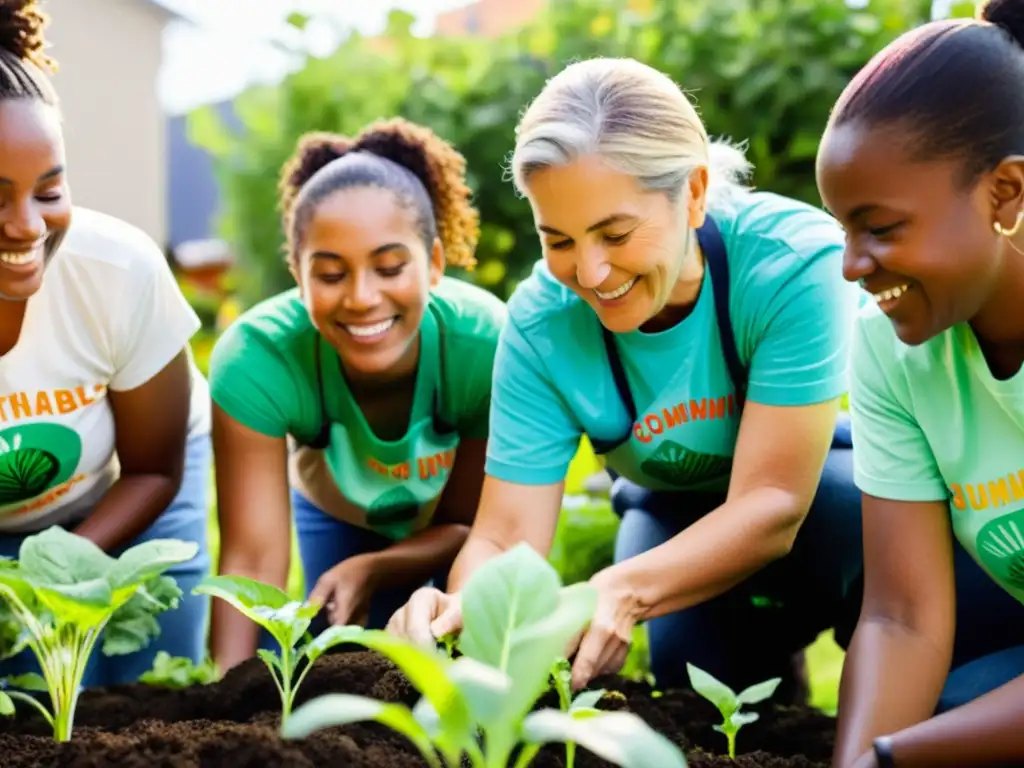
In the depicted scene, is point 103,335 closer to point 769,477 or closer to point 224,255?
point 769,477

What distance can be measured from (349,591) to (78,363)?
0.68 meters

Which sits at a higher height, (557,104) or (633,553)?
(557,104)

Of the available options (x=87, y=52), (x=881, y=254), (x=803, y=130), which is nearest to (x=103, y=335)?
(x=881, y=254)

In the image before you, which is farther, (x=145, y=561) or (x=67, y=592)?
(x=145, y=561)

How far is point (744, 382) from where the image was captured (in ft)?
7.61

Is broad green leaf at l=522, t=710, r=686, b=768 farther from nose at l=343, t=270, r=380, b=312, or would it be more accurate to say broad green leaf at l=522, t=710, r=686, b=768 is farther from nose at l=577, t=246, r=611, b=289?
nose at l=343, t=270, r=380, b=312

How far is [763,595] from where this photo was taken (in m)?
2.77

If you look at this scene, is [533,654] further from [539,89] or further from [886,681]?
[539,89]

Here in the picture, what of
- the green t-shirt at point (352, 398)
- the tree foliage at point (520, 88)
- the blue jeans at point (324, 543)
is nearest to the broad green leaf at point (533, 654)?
the green t-shirt at point (352, 398)

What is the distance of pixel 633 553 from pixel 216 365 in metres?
0.93

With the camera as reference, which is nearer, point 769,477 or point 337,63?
point 769,477

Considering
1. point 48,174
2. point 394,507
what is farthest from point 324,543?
point 48,174

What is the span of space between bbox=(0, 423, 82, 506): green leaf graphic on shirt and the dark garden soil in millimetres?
497

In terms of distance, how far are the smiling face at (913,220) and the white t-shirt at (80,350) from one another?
1346mm
